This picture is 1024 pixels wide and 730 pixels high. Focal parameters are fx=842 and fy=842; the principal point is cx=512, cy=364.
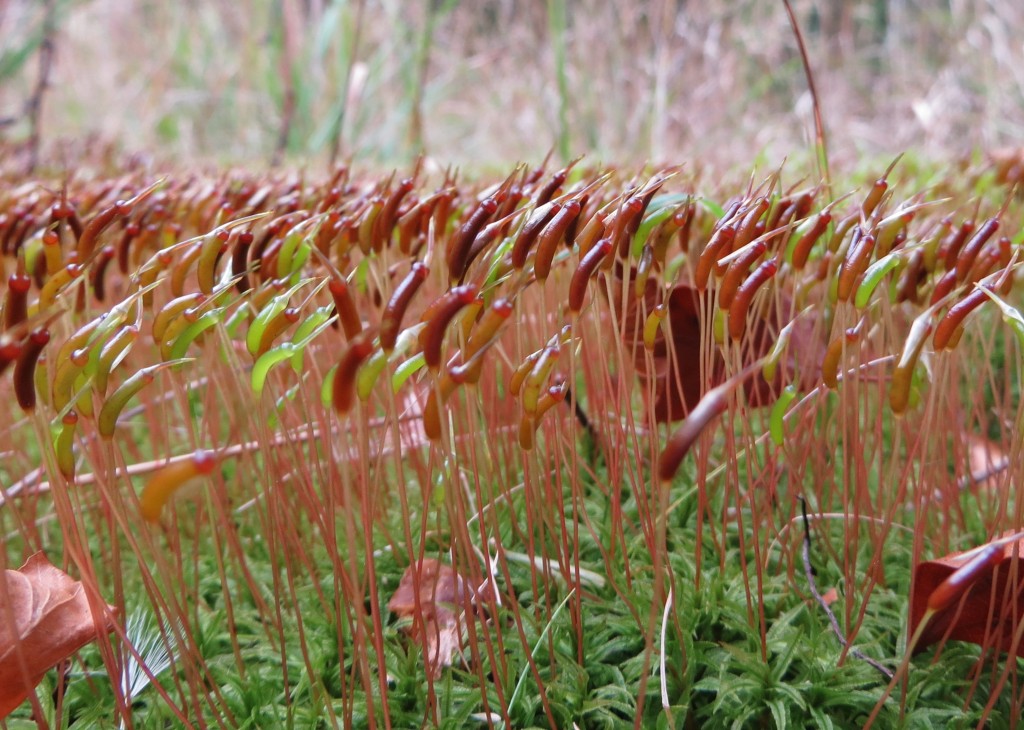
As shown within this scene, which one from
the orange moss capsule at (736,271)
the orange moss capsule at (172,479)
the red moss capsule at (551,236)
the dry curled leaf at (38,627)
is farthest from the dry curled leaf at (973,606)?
the dry curled leaf at (38,627)

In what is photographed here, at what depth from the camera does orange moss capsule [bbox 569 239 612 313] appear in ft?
2.00

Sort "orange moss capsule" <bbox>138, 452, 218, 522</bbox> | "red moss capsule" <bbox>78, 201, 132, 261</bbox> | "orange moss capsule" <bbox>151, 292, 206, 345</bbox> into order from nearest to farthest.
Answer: "orange moss capsule" <bbox>138, 452, 218, 522</bbox> → "orange moss capsule" <bbox>151, 292, 206, 345</bbox> → "red moss capsule" <bbox>78, 201, 132, 261</bbox>

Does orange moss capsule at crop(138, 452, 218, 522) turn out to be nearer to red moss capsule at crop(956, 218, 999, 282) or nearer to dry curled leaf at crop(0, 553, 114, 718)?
dry curled leaf at crop(0, 553, 114, 718)

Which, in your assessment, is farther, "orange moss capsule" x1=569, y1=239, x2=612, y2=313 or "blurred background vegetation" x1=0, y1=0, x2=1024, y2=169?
"blurred background vegetation" x1=0, y1=0, x2=1024, y2=169

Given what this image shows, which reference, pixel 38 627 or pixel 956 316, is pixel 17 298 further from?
pixel 956 316

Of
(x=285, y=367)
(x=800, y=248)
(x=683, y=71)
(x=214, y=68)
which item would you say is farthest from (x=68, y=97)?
(x=800, y=248)

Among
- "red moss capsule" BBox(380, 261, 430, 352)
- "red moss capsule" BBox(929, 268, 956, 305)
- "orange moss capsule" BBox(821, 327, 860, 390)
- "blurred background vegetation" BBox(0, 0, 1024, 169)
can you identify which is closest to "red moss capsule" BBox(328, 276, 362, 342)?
"red moss capsule" BBox(380, 261, 430, 352)

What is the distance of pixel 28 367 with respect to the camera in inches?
20.3

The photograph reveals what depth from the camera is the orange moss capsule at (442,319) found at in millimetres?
483

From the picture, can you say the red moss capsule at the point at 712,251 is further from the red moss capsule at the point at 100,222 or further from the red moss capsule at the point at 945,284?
the red moss capsule at the point at 100,222

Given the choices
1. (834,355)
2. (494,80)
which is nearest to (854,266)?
(834,355)

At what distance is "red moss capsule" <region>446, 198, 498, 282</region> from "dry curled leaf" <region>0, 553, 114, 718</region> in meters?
0.39

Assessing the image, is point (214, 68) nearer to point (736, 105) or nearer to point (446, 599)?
point (736, 105)

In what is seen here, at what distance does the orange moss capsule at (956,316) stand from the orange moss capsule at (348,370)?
0.40 metres
